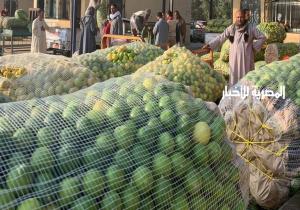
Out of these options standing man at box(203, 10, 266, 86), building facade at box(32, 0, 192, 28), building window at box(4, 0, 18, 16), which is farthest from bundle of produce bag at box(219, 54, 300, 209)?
building window at box(4, 0, 18, 16)

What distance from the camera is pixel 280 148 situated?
12.5 ft

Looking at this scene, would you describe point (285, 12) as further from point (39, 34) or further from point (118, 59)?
point (118, 59)

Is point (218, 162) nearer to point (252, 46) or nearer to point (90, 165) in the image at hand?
point (90, 165)

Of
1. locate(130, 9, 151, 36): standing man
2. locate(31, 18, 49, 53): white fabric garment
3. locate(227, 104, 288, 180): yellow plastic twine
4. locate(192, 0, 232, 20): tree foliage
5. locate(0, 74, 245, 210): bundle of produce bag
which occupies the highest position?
locate(192, 0, 232, 20): tree foliage

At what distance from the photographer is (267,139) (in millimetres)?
3840

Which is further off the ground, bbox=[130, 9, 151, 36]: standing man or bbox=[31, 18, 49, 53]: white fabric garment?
bbox=[130, 9, 151, 36]: standing man

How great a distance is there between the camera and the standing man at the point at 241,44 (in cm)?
684

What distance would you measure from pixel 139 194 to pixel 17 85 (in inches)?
100.0

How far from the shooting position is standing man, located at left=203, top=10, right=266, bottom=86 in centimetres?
684

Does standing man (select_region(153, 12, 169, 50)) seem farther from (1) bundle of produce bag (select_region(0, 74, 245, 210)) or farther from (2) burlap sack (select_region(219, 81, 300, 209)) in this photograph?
(1) bundle of produce bag (select_region(0, 74, 245, 210))

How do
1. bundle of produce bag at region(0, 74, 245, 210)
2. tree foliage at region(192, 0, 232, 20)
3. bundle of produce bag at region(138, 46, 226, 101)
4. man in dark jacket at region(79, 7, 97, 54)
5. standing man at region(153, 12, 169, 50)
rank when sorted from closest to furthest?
bundle of produce bag at region(0, 74, 245, 210), bundle of produce bag at region(138, 46, 226, 101), man in dark jacket at region(79, 7, 97, 54), standing man at region(153, 12, 169, 50), tree foliage at region(192, 0, 232, 20)

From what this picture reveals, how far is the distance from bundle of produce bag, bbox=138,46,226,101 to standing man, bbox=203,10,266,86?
53.4 inches

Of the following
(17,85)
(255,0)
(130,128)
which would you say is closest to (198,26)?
(255,0)

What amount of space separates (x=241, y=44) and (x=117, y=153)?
16.5 ft
